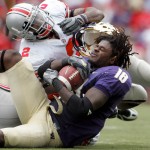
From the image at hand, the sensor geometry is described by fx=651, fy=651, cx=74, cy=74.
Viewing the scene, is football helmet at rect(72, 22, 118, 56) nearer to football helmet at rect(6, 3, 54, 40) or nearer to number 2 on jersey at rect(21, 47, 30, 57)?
football helmet at rect(6, 3, 54, 40)

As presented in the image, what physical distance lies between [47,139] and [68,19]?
1.09 m

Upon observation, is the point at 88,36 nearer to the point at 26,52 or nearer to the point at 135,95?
the point at 26,52

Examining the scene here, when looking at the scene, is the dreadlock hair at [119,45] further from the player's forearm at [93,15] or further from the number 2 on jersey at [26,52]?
the number 2 on jersey at [26,52]

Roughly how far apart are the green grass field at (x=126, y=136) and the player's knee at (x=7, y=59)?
0.74 m

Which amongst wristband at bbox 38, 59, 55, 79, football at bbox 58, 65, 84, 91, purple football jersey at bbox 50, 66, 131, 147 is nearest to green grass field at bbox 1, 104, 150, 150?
purple football jersey at bbox 50, 66, 131, 147

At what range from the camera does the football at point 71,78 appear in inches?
169

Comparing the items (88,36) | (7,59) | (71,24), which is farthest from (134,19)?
(7,59)

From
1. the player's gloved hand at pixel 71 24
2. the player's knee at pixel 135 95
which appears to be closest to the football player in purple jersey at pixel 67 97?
the player's gloved hand at pixel 71 24

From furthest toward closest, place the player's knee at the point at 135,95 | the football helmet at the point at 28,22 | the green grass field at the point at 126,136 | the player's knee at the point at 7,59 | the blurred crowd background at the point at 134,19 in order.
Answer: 1. the blurred crowd background at the point at 134,19
2. the player's knee at the point at 135,95
3. the football helmet at the point at 28,22
4. the green grass field at the point at 126,136
5. the player's knee at the point at 7,59

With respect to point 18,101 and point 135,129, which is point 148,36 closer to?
point 135,129

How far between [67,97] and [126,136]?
1885 mm

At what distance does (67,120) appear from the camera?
4.43m

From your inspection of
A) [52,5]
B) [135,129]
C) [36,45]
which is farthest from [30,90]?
[135,129]

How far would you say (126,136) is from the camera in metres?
5.99
